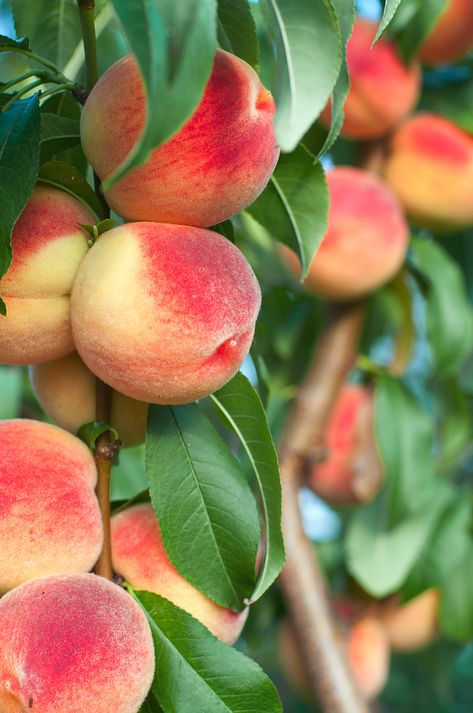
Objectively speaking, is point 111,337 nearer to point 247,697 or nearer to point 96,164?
point 96,164

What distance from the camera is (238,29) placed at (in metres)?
0.56

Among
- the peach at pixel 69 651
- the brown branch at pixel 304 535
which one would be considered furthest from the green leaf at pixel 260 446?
the brown branch at pixel 304 535

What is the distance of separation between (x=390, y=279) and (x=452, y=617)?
1.57 feet

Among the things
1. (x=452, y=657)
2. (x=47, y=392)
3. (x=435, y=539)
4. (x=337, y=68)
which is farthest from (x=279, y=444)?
(x=337, y=68)

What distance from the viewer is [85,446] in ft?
1.79

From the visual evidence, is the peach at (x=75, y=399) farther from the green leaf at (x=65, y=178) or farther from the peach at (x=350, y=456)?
the peach at (x=350, y=456)

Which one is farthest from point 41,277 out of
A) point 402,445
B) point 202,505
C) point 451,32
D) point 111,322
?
point 451,32

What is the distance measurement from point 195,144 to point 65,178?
87 mm

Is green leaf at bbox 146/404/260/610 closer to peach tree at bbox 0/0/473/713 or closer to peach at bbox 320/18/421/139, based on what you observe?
peach tree at bbox 0/0/473/713

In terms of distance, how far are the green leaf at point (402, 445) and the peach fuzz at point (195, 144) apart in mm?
782

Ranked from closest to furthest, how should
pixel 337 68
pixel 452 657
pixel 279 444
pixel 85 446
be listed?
pixel 337 68 < pixel 85 446 < pixel 279 444 < pixel 452 657

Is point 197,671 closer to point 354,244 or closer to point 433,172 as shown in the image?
point 354,244

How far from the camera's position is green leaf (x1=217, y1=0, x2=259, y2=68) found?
551 millimetres

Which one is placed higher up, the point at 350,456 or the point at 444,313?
the point at 444,313
